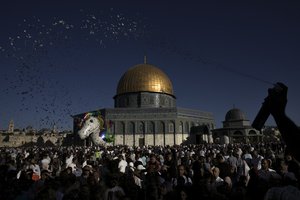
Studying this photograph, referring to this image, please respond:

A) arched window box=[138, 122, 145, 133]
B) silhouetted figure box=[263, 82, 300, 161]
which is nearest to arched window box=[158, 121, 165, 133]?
arched window box=[138, 122, 145, 133]

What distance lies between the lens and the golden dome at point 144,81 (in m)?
50.3

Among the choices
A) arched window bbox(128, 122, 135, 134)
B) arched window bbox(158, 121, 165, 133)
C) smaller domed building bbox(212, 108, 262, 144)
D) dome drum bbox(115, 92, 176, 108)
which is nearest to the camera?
arched window bbox(128, 122, 135, 134)

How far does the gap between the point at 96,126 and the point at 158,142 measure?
2181 cm

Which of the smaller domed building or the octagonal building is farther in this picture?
the smaller domed building

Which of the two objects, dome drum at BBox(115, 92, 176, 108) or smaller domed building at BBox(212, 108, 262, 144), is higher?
dome drum at BBox(115, 92, 176, 108)

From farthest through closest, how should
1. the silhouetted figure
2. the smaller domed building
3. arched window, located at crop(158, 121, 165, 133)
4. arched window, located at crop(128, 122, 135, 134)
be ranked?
the smaller domed building → arched window, located at crop(158, 121, 165, 133) → arched window, located at crop(128, 122, 135, 134) → the silhouetted figure

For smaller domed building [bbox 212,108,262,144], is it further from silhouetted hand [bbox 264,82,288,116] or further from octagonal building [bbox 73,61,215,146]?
silhouetted hand [bbox 264,82,288,116]

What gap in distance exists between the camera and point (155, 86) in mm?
50844

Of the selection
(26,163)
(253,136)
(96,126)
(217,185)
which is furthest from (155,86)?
(217,185)

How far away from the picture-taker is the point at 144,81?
50.4 m

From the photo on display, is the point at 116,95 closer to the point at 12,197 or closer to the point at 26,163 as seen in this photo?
the point at 26,163

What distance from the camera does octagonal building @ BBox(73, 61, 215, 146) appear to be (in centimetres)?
4594

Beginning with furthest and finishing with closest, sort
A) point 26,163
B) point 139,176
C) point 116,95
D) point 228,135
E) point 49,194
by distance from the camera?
point 116,95 → point 228,135 → point 26,163 → point 139,176 → point 49,194

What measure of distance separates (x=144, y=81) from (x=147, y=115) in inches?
275
